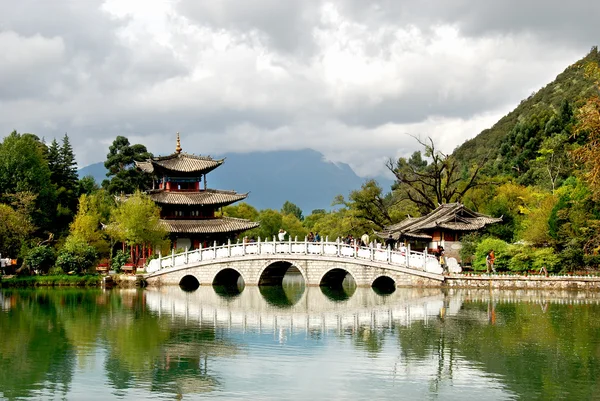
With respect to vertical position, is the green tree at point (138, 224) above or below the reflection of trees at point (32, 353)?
above

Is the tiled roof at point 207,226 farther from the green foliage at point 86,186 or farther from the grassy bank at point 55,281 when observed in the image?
the green foliage at point 86,186

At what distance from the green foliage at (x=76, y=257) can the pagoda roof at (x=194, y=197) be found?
5.39m

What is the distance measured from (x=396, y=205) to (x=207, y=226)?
59.9 feet

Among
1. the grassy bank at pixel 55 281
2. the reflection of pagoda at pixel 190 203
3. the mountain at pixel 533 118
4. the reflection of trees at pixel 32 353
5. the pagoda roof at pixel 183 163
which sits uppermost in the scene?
the mountain at pixel 533 118

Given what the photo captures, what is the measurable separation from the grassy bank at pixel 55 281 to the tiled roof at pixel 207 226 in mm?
5857

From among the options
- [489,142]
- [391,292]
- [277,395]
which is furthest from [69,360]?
[489,142]

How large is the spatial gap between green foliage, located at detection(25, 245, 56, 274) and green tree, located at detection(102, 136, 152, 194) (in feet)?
64.8

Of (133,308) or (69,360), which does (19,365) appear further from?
(133,308)

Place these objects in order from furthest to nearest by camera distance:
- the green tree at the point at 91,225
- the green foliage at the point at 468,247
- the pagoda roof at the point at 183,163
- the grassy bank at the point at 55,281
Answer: the pagoda roof at the point at 183,163, the green tree at the point at 91,225, the grassy bank at the point at 55,281, the green foliage at the point at 468,247

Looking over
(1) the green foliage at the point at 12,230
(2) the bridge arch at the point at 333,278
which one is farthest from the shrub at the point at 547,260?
(1) the green foliage at the point at 12,230

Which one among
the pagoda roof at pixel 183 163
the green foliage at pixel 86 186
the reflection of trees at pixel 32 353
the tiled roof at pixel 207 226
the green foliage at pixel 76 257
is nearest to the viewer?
the reflection of trees at pixel 32 353

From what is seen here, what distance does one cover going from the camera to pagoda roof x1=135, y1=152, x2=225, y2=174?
44031mm

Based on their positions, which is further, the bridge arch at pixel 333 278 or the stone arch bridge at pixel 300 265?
the bridge arch at pixel 333 278

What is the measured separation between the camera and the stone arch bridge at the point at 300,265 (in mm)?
31484
